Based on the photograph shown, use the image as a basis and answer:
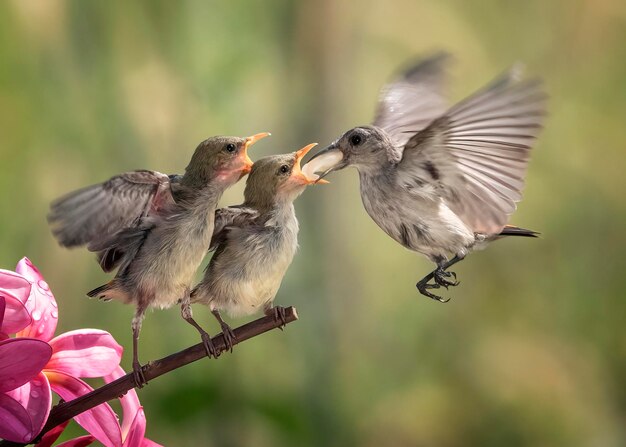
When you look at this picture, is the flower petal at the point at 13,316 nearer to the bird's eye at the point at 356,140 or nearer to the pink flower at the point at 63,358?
the pink flower at the point at 63,358

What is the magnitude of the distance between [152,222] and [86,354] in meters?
0.07

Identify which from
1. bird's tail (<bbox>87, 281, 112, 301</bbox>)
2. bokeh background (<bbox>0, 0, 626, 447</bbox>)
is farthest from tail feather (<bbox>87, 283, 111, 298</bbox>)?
bokeh background (<bbox>0, 0, 626, 447</bbox>)

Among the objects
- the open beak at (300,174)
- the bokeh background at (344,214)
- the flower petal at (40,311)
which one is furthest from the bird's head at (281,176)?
the bokeh background at (344,214)

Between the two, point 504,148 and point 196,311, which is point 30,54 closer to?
point 196,311

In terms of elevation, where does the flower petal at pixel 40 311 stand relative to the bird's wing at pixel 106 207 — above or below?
below

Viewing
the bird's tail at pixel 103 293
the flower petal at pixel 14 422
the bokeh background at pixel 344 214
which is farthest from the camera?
the bokeh background at pixel 344 214

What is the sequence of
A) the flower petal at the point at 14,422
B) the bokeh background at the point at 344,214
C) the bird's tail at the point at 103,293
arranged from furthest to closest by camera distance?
the bokeh background at the point at 344,214, the bird's tail at the point at 103,293, the flower petal at the point at 14,422

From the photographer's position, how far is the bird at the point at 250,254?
390 millimetres

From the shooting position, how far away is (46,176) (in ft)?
5.16

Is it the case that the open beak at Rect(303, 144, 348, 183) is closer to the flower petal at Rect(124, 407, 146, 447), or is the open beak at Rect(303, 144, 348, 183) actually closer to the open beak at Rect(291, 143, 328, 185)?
the open beak at Rect(291, 143, 328, 185)

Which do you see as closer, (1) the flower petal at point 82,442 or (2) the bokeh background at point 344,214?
(1) the flower petal at point 82,442

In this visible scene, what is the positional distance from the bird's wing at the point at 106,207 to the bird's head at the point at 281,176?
4 centimetres

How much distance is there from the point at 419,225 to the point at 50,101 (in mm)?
1324

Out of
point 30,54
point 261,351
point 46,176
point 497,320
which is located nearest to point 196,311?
point 261,351
